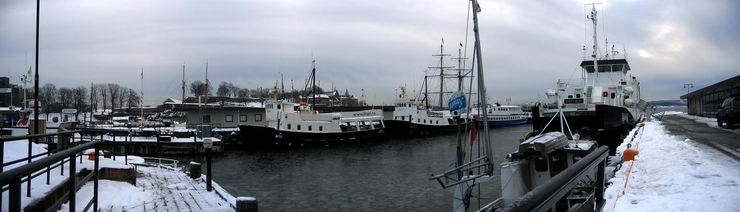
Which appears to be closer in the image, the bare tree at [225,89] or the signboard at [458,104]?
the signboard at [458,104]

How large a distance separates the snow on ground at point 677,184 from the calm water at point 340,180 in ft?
21.6

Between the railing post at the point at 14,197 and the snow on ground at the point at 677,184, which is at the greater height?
the railing post at the point at 14,197

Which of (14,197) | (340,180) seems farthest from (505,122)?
(14,197)

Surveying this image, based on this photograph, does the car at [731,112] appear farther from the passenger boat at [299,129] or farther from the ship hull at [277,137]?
the passenger boat at [299,129]

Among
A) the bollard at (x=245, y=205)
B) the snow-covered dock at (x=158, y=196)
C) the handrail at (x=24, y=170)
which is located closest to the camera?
the handrail at (x=24, y=170)

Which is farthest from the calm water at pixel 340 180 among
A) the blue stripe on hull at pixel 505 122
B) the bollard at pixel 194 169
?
the blue stripe on hull at pixel 505 122

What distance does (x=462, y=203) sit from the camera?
11586mm

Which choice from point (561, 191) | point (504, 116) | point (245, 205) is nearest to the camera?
point (561, 191)

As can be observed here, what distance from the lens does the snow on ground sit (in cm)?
605

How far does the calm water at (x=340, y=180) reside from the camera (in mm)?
16938

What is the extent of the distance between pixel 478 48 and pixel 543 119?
17113 mm

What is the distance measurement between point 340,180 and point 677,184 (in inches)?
661

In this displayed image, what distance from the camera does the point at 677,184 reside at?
7.52m

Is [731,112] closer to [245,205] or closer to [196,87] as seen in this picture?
[245,205]
